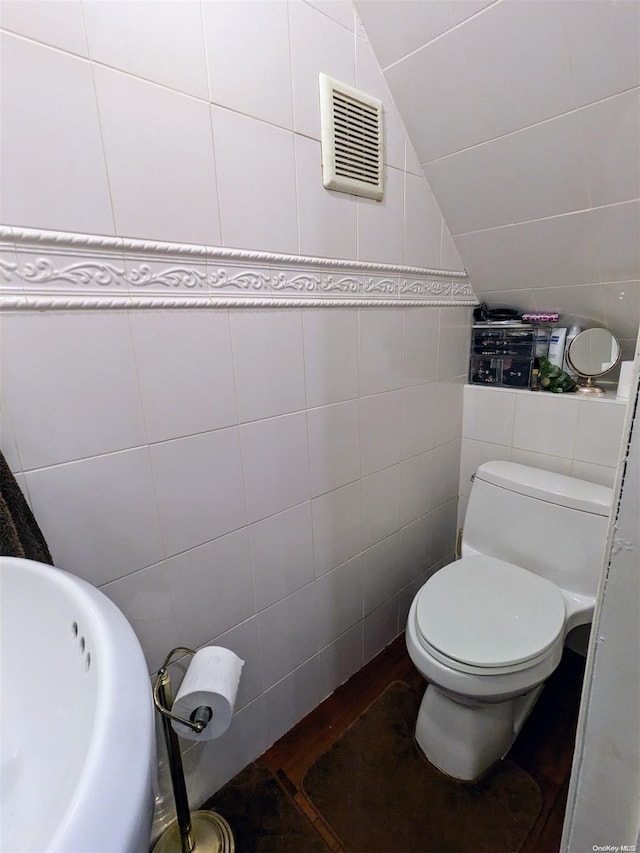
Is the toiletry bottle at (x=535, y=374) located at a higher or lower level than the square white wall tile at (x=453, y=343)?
lower

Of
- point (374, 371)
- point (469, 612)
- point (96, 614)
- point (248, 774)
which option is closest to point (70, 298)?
Answer: point (96, 614)

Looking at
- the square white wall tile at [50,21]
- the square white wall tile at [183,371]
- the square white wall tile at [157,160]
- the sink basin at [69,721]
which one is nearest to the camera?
the sink basin at [69,721]

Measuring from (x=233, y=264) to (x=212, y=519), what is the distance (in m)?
0.58

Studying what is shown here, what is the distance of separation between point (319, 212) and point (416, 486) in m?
0.97

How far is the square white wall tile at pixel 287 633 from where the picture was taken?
3.71 ft

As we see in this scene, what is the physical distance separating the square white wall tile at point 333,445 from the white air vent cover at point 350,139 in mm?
571

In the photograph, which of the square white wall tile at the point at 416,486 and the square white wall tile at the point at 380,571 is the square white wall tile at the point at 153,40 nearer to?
the square white wall tile at the point at 416,486

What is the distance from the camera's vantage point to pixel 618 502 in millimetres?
436

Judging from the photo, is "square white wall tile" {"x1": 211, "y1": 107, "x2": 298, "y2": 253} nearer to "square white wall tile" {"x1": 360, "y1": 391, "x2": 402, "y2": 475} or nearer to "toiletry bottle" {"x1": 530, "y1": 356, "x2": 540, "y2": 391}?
"square white wall tile" {"x1": 360, "y1": 391, "x2": 402, "y2": 475}

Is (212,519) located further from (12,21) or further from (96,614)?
(12,21)

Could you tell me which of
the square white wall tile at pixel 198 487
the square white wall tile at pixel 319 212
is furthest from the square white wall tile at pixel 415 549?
the square white wall tile at pixel 319 212

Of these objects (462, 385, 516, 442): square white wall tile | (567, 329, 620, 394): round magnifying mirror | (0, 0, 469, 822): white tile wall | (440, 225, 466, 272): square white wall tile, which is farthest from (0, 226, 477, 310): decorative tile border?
(567, 329, 620, 394): round magnifying mirror

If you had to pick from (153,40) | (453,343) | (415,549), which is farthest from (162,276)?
(415,549)

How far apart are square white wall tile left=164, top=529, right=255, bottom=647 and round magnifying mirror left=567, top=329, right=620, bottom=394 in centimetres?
124
